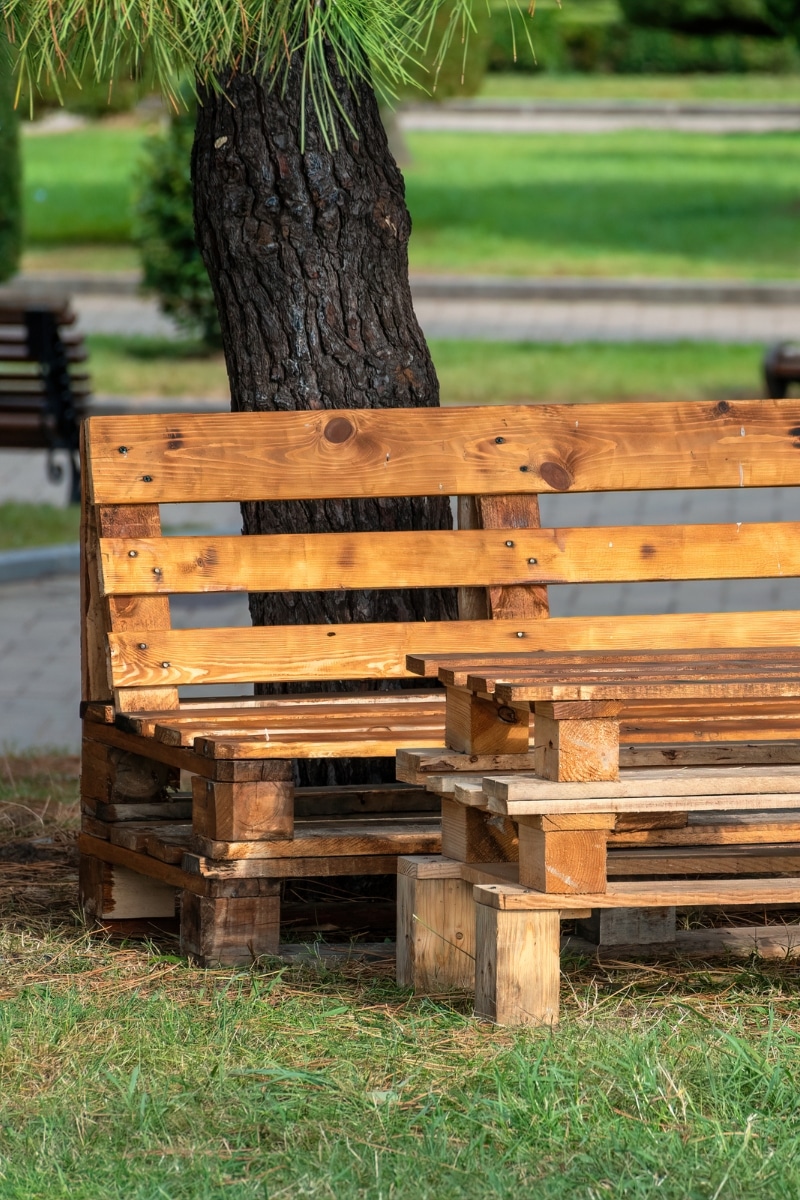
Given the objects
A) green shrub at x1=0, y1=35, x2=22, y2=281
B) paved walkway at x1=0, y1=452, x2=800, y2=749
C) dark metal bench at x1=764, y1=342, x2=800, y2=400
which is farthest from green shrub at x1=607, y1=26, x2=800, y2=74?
paved walkway at x1=0, y1=452, x2=800, y2=749

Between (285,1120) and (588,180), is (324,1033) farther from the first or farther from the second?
(588,180)

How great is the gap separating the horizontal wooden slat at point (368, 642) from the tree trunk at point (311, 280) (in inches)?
16.2

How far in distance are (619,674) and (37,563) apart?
5.59 meters

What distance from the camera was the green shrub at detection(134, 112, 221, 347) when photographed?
1368cm

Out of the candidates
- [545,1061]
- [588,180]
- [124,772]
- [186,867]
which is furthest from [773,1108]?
[588,180]

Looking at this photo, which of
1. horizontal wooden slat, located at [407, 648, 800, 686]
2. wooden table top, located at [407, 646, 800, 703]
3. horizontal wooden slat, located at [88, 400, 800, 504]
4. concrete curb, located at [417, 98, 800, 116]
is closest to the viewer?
wooden table top, located at [407, 646, 800, 703]

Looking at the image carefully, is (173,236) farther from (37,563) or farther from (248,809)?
(248,809)

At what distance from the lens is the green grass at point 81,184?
2278cm

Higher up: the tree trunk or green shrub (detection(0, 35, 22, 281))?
green shrub (detection(0, 35, 22, 281))

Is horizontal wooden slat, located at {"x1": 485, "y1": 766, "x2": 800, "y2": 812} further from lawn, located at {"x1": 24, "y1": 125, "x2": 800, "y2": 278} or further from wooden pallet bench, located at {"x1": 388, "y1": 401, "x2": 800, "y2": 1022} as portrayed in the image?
lawn, located at {"x1": 24, "y1": 125, "x2": 800, "y2": 278}

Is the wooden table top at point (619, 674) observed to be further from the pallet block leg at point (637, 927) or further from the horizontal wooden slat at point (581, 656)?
the pallet block leg at point (637, 927)

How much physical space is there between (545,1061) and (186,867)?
2.81 feet

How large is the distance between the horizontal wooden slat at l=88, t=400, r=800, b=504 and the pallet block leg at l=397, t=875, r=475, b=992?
36.9 inches

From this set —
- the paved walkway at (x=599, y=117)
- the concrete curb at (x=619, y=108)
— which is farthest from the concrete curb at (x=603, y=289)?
the concrete curb at (x=619, y=108)
